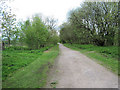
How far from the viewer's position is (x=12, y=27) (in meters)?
5.74

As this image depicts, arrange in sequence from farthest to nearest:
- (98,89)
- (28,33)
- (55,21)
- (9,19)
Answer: (55,21)
(28,33)
(9,19)
(98,89)

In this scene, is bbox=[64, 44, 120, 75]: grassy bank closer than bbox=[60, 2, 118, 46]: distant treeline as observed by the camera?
Yes

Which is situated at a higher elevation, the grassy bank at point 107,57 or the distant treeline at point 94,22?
the distant treeline at point 94,22

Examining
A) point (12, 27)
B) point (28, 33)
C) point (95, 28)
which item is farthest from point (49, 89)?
point (95, 28)

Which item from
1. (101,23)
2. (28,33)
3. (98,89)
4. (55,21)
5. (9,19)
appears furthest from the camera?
(55,21)

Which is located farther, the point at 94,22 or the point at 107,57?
the point at 94,22

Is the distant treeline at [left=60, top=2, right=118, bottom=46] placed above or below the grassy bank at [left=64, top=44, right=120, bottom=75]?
above

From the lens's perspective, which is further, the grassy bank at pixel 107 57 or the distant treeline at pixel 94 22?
the distant treeline at pixel 94 22

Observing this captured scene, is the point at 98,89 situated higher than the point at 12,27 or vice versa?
the point at 12,27

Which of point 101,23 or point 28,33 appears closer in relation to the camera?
point 101,23

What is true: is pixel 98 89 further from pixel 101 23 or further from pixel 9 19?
pixel 101 23

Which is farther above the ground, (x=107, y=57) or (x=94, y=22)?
(x=94, y=22)

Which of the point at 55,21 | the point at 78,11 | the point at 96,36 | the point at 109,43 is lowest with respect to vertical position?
the point at 109,43

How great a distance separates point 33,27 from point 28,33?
64.8 inches
